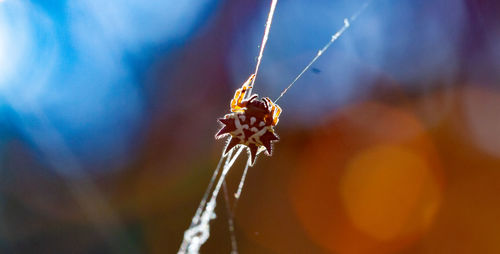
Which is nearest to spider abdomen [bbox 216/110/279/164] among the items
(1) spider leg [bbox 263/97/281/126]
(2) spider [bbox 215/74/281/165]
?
(2) spider [bbox 215/74/281/165]

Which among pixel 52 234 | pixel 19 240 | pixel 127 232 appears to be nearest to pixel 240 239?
pixel 127 232

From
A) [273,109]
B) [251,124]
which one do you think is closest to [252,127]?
[251,124]

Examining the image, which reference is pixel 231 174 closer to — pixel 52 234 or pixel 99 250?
pixel 99 250

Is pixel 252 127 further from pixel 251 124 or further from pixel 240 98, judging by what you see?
pixel 240 98

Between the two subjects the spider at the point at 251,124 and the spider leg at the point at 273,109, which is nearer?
the spider at the point at 251,124

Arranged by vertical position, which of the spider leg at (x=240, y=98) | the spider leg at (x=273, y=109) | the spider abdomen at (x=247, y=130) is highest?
the spider leg at (x=240, y=98)

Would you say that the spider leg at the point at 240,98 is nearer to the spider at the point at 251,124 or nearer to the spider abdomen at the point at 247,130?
the spider at the point at 251,124

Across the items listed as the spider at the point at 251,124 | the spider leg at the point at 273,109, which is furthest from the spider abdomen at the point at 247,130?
the spider leg at the point at 273,109

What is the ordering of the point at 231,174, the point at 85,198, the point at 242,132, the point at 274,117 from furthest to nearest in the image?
the point at 85,198, the point at 231,174, the point at 274,117, the point at 242,132
